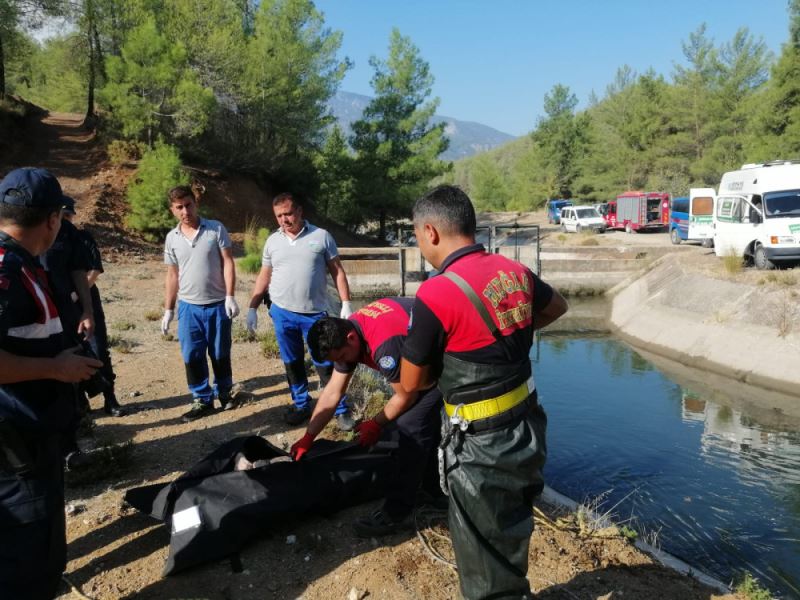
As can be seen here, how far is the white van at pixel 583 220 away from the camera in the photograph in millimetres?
33781

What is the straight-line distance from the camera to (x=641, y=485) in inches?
252

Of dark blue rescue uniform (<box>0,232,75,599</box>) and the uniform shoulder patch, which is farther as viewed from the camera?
the uniform shoulder patch

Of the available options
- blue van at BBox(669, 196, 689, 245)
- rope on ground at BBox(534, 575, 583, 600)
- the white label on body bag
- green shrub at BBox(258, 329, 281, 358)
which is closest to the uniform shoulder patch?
the white label on body bag

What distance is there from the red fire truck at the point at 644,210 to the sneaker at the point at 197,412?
98.4 ft

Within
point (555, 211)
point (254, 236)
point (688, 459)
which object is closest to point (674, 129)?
point (555, 211)

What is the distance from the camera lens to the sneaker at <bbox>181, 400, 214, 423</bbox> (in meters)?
5.16

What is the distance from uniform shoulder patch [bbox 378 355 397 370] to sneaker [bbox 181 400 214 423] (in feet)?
9.37

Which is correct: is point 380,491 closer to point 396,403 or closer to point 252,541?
point 252,541

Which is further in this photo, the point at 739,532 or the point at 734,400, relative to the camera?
the point at 734,400

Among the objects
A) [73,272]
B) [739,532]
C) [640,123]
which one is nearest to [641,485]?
[739,532]

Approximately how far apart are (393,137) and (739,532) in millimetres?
27677

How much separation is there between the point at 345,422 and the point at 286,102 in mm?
25366

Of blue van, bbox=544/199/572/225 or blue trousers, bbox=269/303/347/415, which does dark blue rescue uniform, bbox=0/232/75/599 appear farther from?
blue van, bbox=544/199/572/225

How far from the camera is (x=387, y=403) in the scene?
3258 mm
